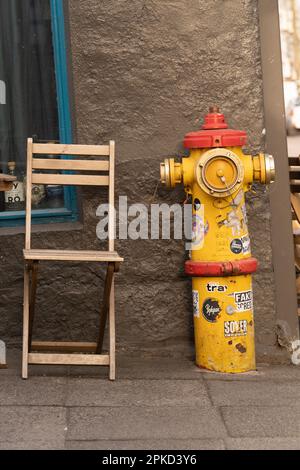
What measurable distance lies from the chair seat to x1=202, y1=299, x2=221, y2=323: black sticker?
672mm

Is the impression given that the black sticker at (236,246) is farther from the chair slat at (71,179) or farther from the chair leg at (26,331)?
the chair leg at (26,331)

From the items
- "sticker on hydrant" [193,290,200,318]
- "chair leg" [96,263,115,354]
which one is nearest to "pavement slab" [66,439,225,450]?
"chair leg" [96,263,115,354]

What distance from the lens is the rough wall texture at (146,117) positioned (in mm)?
6301

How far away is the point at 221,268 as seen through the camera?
595 cm

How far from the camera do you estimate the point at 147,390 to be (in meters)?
5.68

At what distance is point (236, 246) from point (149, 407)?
1.21m

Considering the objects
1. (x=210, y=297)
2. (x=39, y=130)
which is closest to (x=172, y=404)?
(x=210, y=297)

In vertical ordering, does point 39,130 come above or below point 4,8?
below

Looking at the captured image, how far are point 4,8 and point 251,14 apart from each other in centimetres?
159

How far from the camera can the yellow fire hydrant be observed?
5.93 m

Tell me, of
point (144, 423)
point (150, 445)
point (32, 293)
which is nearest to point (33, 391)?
point (32, 293)

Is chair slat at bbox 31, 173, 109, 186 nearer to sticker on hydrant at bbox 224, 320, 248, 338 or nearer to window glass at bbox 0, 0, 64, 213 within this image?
window glass at bbox 0, 0, 64, 213
